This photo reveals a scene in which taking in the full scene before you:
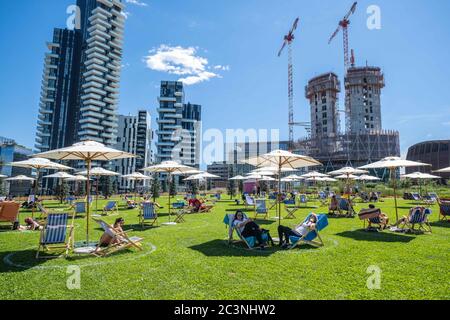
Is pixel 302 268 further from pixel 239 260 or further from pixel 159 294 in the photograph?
pixel 159 294

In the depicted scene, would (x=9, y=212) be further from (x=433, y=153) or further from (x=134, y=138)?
(x=134, y=138)

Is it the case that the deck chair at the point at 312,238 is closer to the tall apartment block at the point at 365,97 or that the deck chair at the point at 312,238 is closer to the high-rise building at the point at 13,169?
the high-rise building at the point at 13,169

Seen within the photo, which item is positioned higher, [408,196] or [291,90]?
[291,90]

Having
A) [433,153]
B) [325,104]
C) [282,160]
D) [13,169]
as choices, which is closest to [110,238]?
[282,160]

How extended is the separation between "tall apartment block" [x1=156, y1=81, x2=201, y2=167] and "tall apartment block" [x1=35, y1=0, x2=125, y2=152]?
19.1 meters

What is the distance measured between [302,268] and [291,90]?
114 metres

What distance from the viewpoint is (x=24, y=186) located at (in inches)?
1805

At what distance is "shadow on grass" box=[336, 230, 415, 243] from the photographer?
8.72m

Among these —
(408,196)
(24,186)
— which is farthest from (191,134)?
(408,196)

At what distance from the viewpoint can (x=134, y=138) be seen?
4919 inches

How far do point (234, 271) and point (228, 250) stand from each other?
1800 mm

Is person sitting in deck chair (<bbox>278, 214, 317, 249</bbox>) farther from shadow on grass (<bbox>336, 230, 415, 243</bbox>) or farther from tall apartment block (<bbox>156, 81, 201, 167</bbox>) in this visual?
tall apartment block (<bbox>156, 81, 201, 167</bbox>)

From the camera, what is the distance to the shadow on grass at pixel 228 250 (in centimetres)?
680
